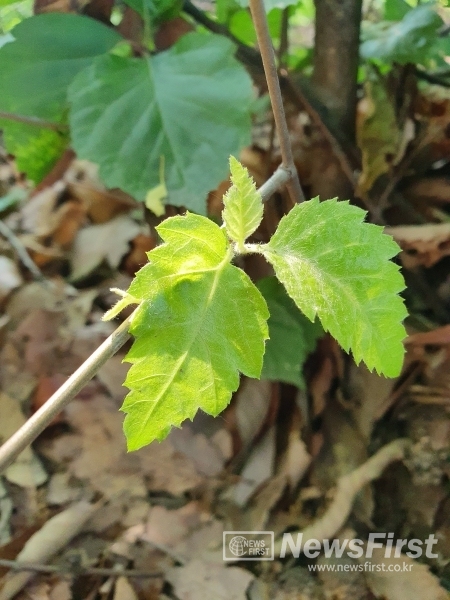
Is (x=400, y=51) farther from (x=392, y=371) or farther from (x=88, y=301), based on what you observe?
(x=88, y=301)

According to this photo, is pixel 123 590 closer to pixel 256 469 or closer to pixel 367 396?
pixel 256 469

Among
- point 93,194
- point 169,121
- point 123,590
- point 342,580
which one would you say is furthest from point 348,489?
point 93,194

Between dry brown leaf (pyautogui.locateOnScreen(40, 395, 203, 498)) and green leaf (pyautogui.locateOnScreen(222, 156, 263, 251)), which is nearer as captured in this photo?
green leaf (pyautogui.locateOnScreen(222, 156, 263, 251))

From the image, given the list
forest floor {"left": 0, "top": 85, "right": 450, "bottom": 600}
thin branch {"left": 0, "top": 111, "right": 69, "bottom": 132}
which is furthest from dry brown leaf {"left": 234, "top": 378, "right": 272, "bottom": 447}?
thin branch {"left": 0, "top": 111, "right": 69, "bottom": 132}

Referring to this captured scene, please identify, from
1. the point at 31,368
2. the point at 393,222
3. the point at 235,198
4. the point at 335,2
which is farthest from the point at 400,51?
the point at 31,368

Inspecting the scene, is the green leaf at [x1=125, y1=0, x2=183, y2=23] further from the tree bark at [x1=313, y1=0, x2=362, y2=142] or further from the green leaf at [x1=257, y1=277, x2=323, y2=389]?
the green leaf at [x1=257, y1=277, x2=323, y2=389]

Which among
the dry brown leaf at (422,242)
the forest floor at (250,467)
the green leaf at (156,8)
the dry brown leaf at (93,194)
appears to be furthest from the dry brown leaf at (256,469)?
the green leaf at (156,8)
